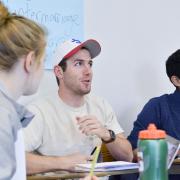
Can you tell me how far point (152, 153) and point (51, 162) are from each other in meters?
0.68

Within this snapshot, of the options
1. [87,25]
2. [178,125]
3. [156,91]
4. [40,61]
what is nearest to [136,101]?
[156,91]

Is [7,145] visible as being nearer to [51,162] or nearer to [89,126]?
[51,162]

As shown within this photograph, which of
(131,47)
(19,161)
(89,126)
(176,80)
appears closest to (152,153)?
(19,161)

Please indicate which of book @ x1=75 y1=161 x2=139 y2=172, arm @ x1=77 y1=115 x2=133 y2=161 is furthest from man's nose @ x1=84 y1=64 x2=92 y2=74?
book @ x1=75 y1=161 x2=139 y2=172

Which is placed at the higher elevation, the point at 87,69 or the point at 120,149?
the point at 87,69

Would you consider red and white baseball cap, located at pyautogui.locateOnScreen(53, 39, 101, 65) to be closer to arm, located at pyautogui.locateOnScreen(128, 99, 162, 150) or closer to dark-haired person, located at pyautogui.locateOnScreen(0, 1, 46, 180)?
arm, located at pyautogui.locateOnScreen(128, 99, 162, 150)

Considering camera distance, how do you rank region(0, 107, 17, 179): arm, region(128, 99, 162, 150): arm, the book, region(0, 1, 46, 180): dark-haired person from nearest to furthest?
region(0, 107, 17, 179): arm < region(0, 1, 46, 180): dark-haired person < the book < region(128, 99, 162, 150): arm

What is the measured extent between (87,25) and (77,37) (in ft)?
0.39

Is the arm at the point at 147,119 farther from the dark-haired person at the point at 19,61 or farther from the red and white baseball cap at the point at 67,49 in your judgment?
the dark-haired person at the point at 19,61

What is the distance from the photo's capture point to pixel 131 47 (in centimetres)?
266

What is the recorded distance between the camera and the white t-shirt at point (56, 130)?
1936 millimetres

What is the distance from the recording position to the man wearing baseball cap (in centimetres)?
190

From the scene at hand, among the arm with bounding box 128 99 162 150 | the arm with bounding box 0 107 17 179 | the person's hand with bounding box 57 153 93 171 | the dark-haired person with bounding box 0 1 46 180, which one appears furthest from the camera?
the arm with bounding box 128 99 162 150

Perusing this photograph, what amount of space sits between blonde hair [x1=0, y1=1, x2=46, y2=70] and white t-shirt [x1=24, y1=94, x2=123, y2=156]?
0.78 m
